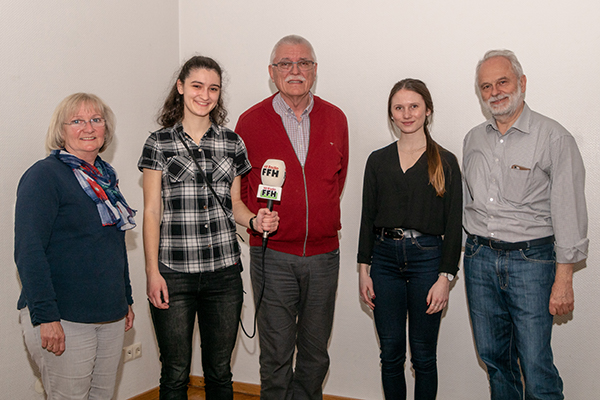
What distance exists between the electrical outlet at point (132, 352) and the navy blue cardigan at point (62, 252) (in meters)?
1.34

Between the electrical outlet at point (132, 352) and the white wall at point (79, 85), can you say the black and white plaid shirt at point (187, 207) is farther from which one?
the electrical outlet at point (132, 352)

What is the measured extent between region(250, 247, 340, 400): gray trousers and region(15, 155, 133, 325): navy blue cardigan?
73 centimetres

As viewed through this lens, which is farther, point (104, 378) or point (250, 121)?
point (250, 121)

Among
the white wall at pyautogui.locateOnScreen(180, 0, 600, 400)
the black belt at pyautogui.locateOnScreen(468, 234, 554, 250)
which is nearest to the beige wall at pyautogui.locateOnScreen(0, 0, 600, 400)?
the white wall at pyautogui.locateOnScreen(180, 0, 600, 400)

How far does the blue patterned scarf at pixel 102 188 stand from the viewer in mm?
1930

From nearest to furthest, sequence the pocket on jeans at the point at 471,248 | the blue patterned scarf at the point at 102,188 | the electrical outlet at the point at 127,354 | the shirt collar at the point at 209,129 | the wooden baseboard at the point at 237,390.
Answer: the blue patterned scarf at the point at 102,188 < the shirt collar at the point at 209,129 < the pocket on jeans at the point at 471,248 < the electrical outlet at the point at 127,354 < the wooden baseboard at the point at 237,390

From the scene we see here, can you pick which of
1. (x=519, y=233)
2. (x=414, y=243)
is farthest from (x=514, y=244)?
(x=414, y=243)

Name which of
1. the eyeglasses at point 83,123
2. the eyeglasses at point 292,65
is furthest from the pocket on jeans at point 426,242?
the eyeglasses at point 83,123

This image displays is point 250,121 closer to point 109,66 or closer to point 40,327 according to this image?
point 109,66

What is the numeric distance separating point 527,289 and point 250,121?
5.18 ft

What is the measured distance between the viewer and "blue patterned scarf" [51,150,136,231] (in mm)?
1930

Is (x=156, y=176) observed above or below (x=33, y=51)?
below

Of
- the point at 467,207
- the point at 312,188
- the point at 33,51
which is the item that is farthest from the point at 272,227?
the point at 33,51

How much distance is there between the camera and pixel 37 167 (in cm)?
184
